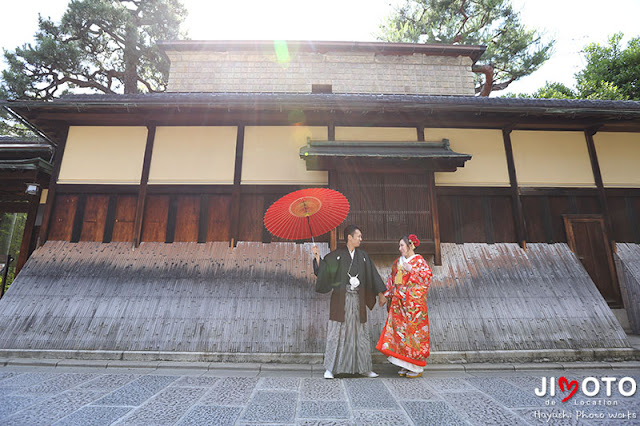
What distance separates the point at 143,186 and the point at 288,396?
18.5 ft

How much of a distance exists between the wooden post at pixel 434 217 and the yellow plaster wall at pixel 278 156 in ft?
8.02

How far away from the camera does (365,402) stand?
3.28 m

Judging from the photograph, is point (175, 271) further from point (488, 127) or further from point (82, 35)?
point (82, 35)

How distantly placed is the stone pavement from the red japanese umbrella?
7.24 ft

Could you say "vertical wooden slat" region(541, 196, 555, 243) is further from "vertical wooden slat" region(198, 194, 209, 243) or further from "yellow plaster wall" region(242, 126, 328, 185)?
"vertical wooden slat" region(198, 194, 209, 243)

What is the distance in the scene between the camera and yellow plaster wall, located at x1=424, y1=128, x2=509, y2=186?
6.63 metres

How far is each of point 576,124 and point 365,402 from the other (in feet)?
27.7

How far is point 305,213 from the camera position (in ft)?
14.0

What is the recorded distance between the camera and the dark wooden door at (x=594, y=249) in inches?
252

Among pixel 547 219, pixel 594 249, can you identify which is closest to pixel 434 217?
pixel 547 219

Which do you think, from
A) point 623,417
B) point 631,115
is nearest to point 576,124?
point 631,115

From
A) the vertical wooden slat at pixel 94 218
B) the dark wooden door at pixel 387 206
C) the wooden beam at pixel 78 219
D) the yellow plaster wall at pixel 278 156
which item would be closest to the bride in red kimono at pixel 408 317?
the dark wooden door at pixel 387 206

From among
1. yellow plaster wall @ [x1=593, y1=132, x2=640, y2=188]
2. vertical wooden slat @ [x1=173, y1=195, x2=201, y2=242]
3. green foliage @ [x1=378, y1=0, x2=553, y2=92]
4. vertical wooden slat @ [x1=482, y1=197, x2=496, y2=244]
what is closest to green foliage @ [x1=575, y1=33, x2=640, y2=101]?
green foliage @ [x1=378, y1=0, x2=553, y2=92]

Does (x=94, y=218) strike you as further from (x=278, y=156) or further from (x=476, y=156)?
(x=476, y=156)
